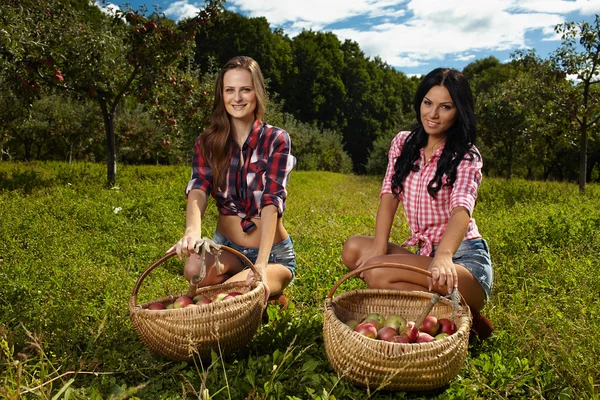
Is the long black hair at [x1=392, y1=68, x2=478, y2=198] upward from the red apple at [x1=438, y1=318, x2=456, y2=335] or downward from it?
upward

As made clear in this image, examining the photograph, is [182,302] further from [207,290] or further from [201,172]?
[201,172]

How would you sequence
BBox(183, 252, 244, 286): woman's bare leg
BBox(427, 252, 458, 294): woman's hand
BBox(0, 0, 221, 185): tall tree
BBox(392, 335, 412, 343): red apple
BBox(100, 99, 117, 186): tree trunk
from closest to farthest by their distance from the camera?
BBox(392, 335, 412, 343): red apple < BBox(427, 252, 458, 294): woman's hand < BBox(183, 252, 244, 286): woman's bare leg < BBox(0, 0, 221, 185): tall tree < BBox(100, 99, 117, 186): tree trunk

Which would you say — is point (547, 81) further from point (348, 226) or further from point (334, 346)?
point (334, 346)

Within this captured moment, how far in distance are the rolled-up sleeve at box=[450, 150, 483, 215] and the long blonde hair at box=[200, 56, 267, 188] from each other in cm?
132

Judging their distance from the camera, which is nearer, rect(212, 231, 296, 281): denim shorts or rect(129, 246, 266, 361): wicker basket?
rect(129, 246, 266, 361): wicker basket

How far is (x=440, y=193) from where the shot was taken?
3.18m

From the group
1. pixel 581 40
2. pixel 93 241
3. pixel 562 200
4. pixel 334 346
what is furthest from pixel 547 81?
pixel 334 346

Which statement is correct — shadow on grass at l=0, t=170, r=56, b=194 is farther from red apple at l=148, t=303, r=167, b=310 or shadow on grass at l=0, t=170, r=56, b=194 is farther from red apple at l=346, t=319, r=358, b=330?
red apple at l=346, t=319, r=358, b=330

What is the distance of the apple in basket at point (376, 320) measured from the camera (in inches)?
110

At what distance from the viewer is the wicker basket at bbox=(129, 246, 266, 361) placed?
259 centimetres

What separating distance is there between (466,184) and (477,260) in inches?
→ 18.2

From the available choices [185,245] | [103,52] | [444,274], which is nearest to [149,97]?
[103,52]

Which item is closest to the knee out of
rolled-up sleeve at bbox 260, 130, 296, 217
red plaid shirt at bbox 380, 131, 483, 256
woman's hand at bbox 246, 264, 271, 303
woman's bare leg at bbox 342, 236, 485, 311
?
woman's bare leg at bbox 342, 236, 485, 311

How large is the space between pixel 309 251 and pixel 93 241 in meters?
2.31
